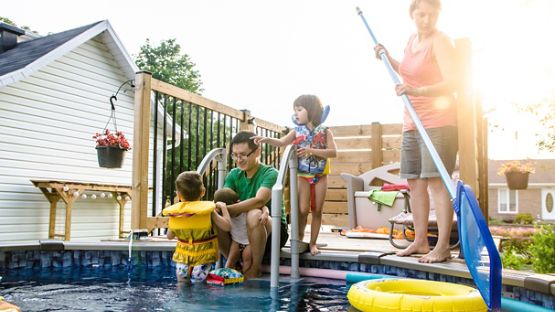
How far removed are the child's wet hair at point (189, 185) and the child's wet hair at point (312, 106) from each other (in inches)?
36.6

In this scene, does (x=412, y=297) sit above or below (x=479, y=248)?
below

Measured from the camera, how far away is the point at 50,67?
26.9ft

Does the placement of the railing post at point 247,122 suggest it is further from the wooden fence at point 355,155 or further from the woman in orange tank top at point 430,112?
the woman in orange tank top at point 430,112

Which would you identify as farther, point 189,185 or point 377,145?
point 377,145

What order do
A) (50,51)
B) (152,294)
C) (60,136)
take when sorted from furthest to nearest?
1. (60,136)
2. (50,51)
3. (152,294)

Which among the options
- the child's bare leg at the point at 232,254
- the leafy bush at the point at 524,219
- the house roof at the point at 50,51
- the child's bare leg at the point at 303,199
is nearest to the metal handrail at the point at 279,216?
the child's bare leg at the point at 303,199

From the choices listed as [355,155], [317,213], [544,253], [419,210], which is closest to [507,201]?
[355,155]

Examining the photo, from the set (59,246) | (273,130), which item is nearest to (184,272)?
(59,246)

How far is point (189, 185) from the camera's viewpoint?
8.99ft

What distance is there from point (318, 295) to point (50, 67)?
750cm

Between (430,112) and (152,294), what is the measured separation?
1772 millimetres

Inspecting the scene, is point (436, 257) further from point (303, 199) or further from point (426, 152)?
point (303, 199)

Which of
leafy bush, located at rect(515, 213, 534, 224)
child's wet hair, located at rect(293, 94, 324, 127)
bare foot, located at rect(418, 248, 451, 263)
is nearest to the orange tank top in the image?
bare foot, located at rect(418, 248, 451, 263)

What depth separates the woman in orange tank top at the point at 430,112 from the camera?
242 centimetres
